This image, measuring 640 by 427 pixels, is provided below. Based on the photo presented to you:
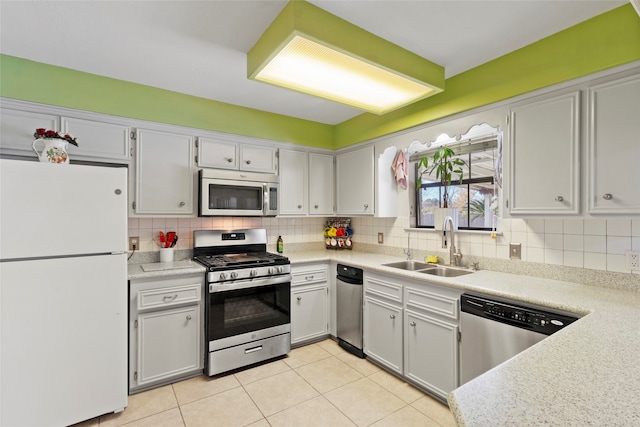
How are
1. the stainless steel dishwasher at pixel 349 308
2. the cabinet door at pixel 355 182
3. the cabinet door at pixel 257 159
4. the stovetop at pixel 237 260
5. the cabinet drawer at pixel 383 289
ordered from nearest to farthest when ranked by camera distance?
the cabinet drawer at pixel 383 289, the stovetop at pixel 237 260, the stainless steel dishwasher at pixel 349 308, the cabinet door at pixel 257 159, the cabinet door at pixel 355 182

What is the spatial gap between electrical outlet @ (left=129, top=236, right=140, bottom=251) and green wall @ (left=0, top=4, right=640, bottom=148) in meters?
1.06

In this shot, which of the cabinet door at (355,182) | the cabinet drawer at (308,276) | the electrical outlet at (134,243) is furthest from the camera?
the cabinet door at (355,182)

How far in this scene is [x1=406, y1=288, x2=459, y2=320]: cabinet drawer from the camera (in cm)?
207

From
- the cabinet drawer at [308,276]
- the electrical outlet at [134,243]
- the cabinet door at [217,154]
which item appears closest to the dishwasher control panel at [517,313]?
the cabinet drawer at [308,276]

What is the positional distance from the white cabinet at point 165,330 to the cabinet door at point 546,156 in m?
2.46

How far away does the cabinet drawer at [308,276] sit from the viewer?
3020mm

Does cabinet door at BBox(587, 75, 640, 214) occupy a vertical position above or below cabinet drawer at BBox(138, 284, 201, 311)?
above

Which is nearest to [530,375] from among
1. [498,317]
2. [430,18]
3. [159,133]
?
[498,317]

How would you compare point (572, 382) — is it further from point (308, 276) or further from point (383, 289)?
Answer: point (308, 276)

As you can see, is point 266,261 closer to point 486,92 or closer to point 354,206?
point 354,206

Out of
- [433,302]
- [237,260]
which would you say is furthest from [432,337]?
[237,260]

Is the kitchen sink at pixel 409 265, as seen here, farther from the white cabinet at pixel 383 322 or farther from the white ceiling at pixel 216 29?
the white ceiling at pixel 216 29

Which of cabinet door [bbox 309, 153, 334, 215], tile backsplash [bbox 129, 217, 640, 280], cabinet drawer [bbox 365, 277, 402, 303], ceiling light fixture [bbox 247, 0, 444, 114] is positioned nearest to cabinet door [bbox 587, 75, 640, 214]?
tile backsplash [bbox 129, 217, 640, 280]

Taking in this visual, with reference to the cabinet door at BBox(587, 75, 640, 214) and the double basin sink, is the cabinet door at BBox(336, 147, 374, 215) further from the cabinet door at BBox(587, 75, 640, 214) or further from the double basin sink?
the cabinet door at BBox(587, 75, 640, 214)
